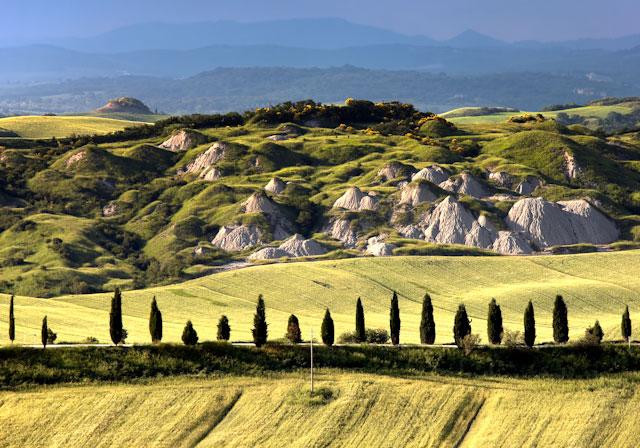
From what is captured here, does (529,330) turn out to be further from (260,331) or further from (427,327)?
(260,331)

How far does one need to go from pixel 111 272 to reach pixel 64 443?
106 m

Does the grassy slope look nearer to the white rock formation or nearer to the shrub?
the white rock formation

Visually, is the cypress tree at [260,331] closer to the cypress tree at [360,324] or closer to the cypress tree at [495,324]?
A: the cypress tree at [360,324]

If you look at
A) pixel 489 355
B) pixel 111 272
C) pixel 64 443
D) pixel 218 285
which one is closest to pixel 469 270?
pixel 218 285

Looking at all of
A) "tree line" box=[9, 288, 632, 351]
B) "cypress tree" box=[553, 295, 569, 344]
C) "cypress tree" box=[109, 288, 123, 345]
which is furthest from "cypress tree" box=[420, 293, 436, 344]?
"cypress tree" box=[109, 288, 123, 345]

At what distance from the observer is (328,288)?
6161 inches

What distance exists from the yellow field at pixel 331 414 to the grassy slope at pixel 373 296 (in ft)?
85.3

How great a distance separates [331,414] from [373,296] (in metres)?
68.0

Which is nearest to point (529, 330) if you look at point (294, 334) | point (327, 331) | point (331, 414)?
point (327, 331)

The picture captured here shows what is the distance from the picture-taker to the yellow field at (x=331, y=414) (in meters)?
82.5

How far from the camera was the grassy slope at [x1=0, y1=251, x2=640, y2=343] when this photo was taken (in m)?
131

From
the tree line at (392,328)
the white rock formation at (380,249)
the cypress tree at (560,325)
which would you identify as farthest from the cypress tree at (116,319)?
the white rock formation at (380,249)

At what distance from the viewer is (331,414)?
86.9m

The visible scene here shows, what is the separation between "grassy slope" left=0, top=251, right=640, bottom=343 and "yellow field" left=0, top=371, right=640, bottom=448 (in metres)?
26.0
